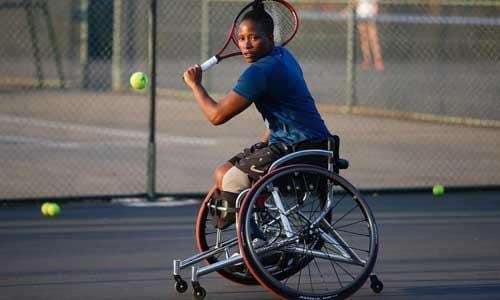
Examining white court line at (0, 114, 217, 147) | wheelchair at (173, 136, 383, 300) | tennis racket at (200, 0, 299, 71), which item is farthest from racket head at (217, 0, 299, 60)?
white court line at (0, 114, 217, 147)

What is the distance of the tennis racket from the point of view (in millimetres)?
6652

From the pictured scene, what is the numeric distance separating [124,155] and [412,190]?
3.58m

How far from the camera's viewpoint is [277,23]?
7762mm

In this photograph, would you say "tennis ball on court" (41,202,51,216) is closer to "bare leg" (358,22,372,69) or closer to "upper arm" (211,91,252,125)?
"upper arm" (211,91,252,125)

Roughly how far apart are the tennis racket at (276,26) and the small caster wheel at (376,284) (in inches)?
56.4

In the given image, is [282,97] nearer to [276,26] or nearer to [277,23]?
[276,26]

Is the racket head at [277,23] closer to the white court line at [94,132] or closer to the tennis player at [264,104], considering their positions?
the tennis player at [264,104]

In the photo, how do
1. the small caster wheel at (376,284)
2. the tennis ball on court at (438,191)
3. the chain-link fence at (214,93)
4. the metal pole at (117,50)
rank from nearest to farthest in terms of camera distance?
the small caster wheel at (376,284)
the tennis ball on court at (438,191)
the chain-link fence at (214,93)
the metal pole at (117,50)

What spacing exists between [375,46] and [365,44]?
37 centimetres

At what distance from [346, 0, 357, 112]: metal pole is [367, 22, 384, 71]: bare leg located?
103 centimetres

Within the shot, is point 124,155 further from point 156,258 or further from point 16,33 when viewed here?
point 16,33

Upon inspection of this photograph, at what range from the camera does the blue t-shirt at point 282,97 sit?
251 inches

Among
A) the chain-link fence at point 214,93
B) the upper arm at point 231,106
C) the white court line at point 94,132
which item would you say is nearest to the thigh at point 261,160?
the upper arm at point 231,106

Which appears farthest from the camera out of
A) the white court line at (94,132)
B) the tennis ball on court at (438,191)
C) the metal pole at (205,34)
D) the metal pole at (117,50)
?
the metal pole at (117,50)
